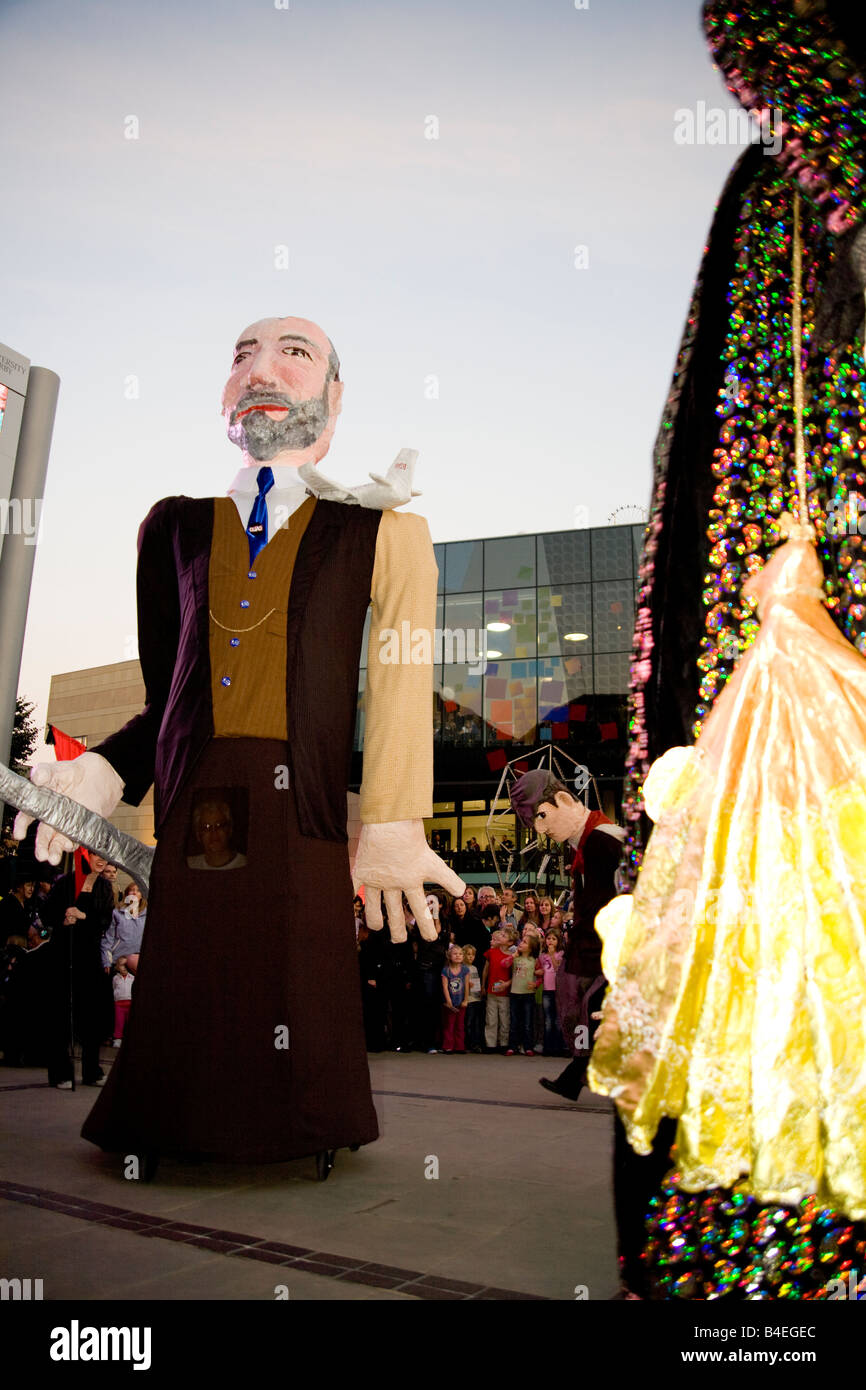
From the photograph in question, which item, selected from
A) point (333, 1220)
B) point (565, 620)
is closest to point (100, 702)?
point (565, 620)

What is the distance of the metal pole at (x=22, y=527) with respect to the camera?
4191 mm

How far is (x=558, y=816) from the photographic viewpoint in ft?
16.5

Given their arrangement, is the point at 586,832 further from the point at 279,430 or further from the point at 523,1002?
the point at 523,1002

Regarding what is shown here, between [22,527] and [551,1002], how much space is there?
6213 mm

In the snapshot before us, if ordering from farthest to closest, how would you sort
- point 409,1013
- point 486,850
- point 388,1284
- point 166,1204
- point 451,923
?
1. point 486,850
2. point 451,923
3. point 409,1013
4. point 166,1204
5. point 388,1284

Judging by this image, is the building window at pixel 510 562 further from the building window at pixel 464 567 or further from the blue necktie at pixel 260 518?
the blue necktie at pixel 260 518

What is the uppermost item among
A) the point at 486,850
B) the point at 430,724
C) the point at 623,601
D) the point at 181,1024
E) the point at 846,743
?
the point at 623,601

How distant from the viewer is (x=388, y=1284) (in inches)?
73.4

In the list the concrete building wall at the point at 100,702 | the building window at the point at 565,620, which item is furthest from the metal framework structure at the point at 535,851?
the concrete building wall at the point at 100,702

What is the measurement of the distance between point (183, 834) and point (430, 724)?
2.59ft

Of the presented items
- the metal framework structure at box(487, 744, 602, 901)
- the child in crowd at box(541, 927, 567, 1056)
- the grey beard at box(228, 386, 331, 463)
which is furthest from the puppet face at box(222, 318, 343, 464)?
the metal framework structure at box(487, 744, 602, 901)

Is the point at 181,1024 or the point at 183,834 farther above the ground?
the point at 183,834
